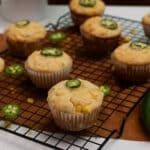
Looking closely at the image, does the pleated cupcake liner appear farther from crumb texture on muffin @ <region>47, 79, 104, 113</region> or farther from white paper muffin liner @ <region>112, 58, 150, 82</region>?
crumb texture on muffin @ <region>47, 79, 104, 113</region>

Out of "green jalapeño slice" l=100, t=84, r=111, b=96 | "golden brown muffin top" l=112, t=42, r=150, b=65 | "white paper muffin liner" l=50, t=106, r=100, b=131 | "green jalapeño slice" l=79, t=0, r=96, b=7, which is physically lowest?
A: "green jalapeño slice" l=100, t=84, r=111, b=96

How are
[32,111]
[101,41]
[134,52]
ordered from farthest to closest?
[101,41] < [134,52] < [32,111]

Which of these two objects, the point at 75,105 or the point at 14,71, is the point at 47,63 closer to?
the point at 14,71

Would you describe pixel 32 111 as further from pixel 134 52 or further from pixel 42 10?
pixel 42 10

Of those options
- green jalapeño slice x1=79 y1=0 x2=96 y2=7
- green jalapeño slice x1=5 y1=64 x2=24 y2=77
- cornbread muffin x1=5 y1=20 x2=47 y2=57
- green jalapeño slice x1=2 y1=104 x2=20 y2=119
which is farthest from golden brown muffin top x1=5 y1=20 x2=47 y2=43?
green jalapeño slice x1=2 y1=104 x2=20 y2=119

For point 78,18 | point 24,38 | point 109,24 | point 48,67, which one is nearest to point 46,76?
point 48,67

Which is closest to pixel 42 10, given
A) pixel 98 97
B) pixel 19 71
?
pixel 19 71
